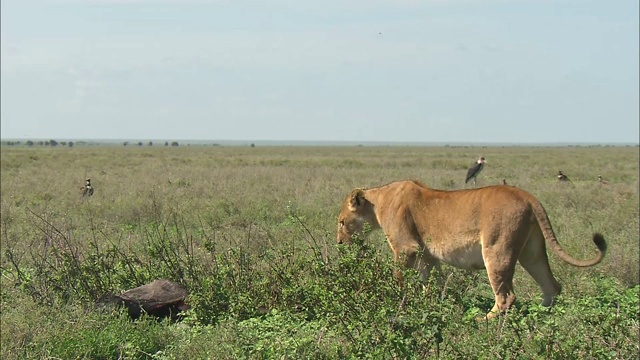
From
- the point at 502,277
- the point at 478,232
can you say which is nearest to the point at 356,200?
the point at 478,232

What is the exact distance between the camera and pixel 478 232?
273 inches

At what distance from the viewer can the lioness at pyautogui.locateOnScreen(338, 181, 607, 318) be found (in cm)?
675

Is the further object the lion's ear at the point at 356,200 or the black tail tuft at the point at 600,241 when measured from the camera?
the lion's ear at the point at 356,200

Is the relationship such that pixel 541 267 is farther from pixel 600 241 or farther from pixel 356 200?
pixel 356 200

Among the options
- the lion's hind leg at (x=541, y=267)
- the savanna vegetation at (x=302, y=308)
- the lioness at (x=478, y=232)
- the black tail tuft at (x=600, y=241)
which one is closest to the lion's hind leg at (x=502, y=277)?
the lioness at (x=478, y=232)

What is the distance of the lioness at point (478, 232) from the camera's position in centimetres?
675

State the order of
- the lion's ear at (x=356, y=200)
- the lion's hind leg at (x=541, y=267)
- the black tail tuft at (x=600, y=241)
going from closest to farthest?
1. the black tail tuft at (x=600, y=241)
2. the lion's hind leg at (x=541, y=267)
3. the lion's ear at (x=356, y=200)

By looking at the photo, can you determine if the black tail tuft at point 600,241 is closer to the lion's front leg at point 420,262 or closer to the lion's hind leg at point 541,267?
the lion's hind leg at point 541,267

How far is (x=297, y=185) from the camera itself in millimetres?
22234

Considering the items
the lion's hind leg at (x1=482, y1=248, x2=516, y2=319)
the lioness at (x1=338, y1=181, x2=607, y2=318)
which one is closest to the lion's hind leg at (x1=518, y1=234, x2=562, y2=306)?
the lioness at (x1=338, y1=181, x2=607, y2=318)

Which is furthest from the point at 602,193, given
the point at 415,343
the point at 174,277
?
the point at 415,343

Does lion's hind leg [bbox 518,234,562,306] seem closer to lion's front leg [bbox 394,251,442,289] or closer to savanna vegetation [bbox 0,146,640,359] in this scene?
savanna vegetation [bbox 0,146,640,359]

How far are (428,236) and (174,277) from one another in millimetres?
2738

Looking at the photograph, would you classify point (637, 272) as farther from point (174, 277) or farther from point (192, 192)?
point (192, 192)
